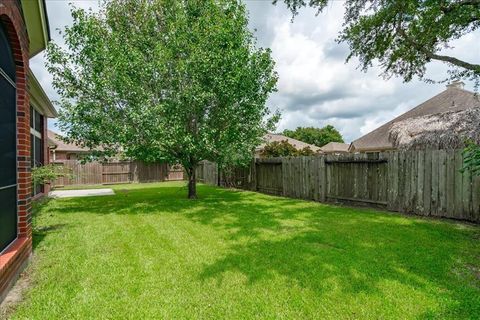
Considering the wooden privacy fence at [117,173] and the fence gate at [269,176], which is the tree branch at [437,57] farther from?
the wooden privacy fence at [117,173]

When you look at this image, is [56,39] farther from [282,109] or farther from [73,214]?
[282,109]

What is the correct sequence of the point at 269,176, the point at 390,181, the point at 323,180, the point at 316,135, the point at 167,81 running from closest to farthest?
the point at 390,181, the point at 167,81, the point at 323,180, the point at 269,176, the point at 316,135

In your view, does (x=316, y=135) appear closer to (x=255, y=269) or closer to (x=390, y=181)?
(x=390, y=181)

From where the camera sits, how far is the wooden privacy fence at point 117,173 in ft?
68.7

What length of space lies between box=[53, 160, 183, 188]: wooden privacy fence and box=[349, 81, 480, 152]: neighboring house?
12976mm

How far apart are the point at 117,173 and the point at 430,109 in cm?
2134

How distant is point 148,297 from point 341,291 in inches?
89.0

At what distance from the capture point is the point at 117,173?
72.7 ft

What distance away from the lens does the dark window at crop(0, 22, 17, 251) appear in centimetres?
364

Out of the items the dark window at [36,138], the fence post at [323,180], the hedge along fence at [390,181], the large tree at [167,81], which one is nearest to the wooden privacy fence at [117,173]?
the dark window at [36,138]

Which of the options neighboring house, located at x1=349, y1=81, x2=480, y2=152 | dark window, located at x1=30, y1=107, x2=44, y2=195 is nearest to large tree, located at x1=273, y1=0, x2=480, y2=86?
neighboring house, located at x1=349, y1=81, x2=480, y2=152

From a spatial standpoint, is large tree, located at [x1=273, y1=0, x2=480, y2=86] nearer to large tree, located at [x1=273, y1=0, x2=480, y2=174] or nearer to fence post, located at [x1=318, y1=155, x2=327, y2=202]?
large tree, located at [x1=273, y1=0, x2=480, y2=174]

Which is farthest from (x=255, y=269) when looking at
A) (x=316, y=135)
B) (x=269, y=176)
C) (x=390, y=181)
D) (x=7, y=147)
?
(x=316, y=135)

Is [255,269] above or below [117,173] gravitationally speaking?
below
